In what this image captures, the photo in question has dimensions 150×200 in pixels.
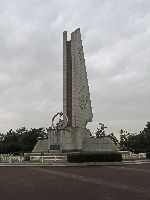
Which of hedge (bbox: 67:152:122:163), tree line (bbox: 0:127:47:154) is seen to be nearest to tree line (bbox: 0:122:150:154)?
tree line (bbox: 0:127:47:154)

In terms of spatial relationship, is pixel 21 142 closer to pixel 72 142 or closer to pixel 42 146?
pixel 42 146

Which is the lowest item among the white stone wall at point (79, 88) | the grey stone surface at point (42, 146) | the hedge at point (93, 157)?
the hedge at point (93, 157)

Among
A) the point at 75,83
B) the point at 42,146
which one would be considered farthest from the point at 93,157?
the point at 42,146

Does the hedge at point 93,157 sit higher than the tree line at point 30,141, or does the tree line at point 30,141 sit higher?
the tree line at point 30,141

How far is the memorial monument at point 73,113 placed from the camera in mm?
49000

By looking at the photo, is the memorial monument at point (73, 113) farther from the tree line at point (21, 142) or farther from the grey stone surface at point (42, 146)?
the tree line at point (21, 142)

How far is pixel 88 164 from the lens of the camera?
1325 inches

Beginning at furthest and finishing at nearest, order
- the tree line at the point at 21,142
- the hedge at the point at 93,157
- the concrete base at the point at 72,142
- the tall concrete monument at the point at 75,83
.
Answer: the tree line at the point at 21,142, the tall concrete monument at the point at 75,83, the concrete base at the point at 72,142, the hedge at the point at 93,157

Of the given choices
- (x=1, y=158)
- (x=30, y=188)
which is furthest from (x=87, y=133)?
(x=30, y=188)

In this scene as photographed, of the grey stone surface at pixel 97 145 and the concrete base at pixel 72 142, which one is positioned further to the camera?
the grey stone surface at pixel 97 145

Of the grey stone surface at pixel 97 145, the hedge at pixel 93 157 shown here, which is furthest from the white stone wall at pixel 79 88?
the hedge at pixel 93 157

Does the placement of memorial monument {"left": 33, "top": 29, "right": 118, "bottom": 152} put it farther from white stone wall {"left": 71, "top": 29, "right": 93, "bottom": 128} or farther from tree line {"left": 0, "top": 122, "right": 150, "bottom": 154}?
tree line {"left": 0, "top": 122, "right": 150, "bottom": 154}

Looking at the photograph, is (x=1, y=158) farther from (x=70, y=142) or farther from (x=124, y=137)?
(x=124, y=137)

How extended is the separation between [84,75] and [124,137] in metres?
54.1
